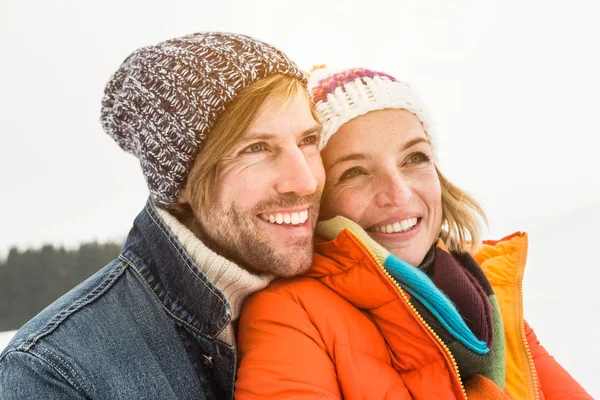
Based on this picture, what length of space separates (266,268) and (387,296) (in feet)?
1.08

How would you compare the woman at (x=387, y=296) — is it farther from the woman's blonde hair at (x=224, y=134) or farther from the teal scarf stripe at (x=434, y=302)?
the woman's blonde hair at (x=224, y=134)

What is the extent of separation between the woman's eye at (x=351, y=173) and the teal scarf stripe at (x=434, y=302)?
329 millimetres

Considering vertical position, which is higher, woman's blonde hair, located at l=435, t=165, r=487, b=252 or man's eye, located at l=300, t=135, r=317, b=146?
man's eye, located at l=300, t=135, r=317, b=146

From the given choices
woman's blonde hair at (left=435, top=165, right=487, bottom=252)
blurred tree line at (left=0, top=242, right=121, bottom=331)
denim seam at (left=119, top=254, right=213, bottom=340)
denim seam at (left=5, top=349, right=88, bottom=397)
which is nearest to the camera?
denim seam at (left=5, top=349, right=88, bottom=397)

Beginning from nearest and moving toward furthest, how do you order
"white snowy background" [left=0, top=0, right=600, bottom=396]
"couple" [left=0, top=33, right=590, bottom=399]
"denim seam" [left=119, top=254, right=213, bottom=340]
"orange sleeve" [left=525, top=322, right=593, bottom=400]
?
"couple" [left=0, top=33, right=590, bottom=399]
"denim seam" [left=119, top=254, right=213, bottom=340]
"orange sleeve" [left=525, top=322, right=593, bottom=400]
"white snowy background" [left=0, top=0, right=600, bottom=396]

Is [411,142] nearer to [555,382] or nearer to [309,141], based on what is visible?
[309,141]

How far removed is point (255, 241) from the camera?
3.99 ft

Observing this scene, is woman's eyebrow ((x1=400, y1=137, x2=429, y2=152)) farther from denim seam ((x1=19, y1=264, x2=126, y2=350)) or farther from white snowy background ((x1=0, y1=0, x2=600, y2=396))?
denim seam ((x1=19, y1=264, x2=126, y2=350))

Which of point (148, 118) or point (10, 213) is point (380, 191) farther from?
point (10, 213)

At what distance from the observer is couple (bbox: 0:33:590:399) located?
100cm

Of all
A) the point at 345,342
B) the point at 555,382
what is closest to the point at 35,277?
the point at 345,342

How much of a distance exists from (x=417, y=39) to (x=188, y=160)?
1733 cm

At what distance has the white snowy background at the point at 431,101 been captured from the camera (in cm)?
635

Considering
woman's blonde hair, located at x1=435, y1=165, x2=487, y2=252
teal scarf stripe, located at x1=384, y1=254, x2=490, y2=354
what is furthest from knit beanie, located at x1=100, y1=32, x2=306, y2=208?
woman's blonde hair, located at x1=435, y1=165, x2=487, y2=252
